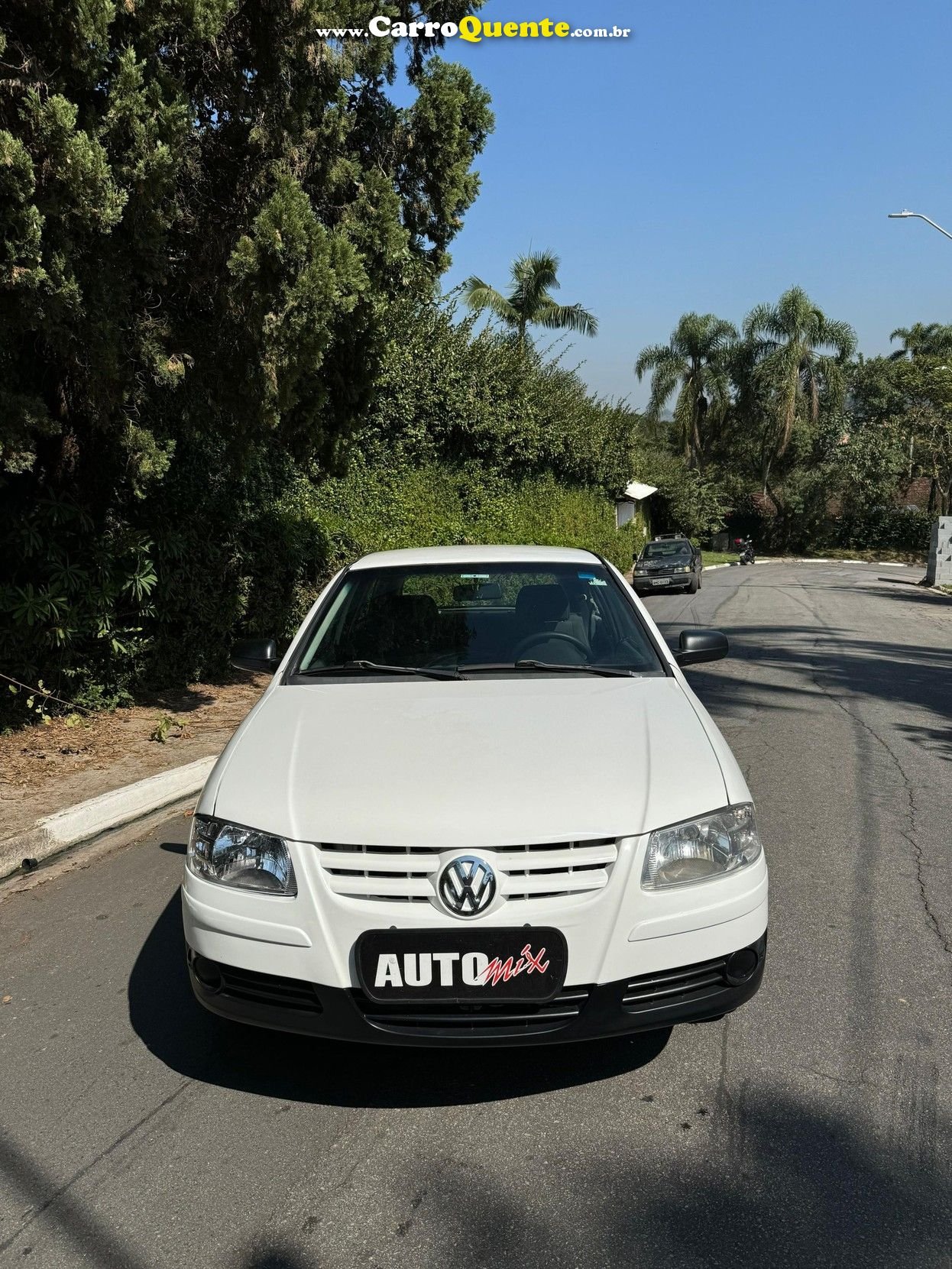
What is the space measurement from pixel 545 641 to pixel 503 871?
1764 mm

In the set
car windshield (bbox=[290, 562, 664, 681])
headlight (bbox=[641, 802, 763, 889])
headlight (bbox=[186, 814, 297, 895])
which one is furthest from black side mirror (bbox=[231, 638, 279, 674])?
headlight (bbox=[641, 802, 763, 889])

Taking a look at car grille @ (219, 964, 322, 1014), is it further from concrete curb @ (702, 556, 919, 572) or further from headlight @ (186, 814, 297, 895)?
concrete curb @ (702, 556, 919, 572)

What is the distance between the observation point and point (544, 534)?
23375 millimetres

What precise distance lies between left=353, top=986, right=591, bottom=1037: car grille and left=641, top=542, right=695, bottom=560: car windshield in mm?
26270

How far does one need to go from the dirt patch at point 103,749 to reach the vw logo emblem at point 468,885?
3.60m

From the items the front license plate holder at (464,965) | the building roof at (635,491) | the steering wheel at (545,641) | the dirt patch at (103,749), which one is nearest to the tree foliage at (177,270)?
the dirt patch at (103,749)

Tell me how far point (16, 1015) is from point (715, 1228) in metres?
2.47

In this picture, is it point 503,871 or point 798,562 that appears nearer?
point 503,871

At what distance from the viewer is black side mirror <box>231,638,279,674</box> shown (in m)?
4.58

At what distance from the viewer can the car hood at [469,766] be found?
2777 millimetres

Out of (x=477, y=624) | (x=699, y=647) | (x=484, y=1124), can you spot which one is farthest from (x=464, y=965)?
(x=699, y=647)

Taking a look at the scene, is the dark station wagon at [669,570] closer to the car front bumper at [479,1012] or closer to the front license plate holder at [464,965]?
the car front bumper at [479,1012]

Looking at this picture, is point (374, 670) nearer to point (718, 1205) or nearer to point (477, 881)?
point (477, 881)

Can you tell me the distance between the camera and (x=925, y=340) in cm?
6031
